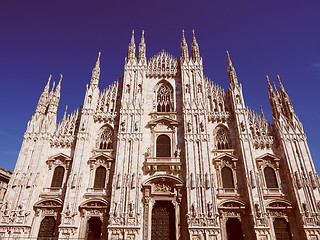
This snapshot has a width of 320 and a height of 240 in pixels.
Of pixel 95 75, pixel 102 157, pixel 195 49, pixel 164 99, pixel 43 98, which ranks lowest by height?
pixel 102 157

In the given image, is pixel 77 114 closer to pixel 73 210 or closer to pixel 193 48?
pixel 73 210

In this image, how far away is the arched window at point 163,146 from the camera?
23.2 meters

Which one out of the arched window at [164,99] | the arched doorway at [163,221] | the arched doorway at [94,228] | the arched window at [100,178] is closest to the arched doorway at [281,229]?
the arched doorway at [163,221]

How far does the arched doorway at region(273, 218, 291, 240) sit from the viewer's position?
61.8 feet

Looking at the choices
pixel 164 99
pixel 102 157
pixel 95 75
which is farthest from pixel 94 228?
pixel 95 75

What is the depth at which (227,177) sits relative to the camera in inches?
853

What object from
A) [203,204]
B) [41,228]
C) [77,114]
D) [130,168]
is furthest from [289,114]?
[41,228]

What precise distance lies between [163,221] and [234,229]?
6073 millimetres

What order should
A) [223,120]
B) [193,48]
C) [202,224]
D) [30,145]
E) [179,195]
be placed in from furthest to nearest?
1. [193,48]
2. [223,120]
3. [30,145]
4. [179,195]
5. [202,224]

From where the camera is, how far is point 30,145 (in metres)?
22.7

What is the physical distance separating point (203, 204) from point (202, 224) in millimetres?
1581

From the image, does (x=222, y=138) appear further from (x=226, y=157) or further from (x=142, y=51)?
(x=142, y=51)

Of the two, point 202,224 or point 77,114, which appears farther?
point 77,114

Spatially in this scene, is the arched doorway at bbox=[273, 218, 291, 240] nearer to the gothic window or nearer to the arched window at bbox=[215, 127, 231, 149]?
the arched window at bbox=[215, 127, 231, 149]
